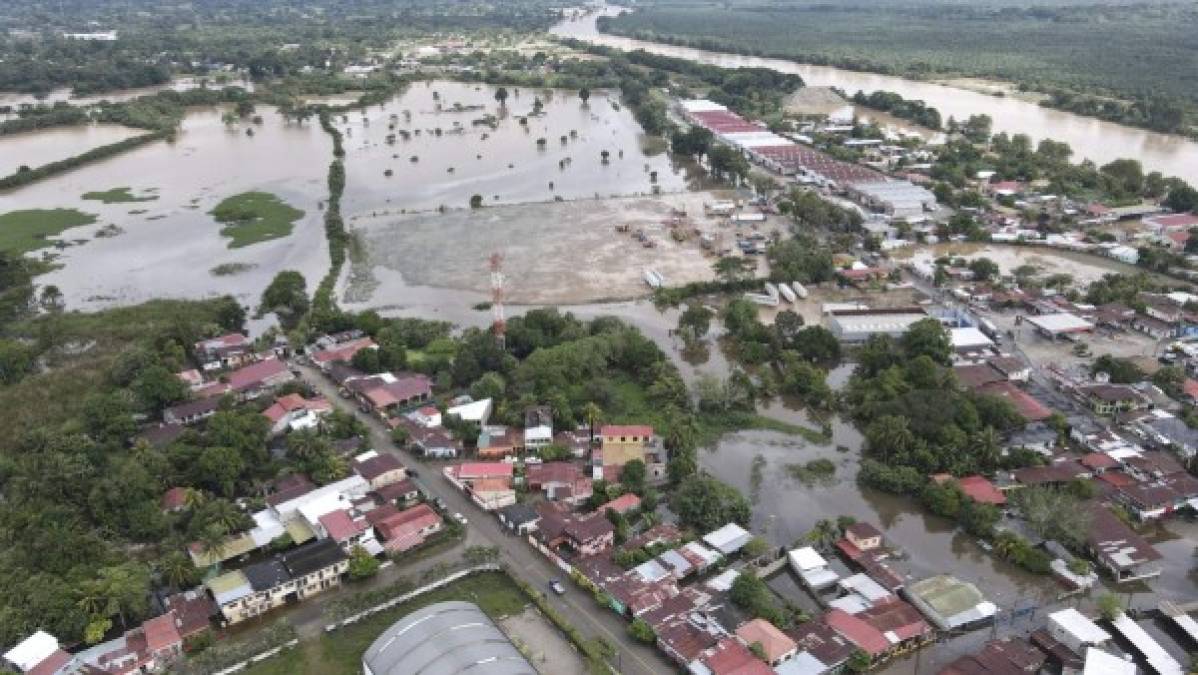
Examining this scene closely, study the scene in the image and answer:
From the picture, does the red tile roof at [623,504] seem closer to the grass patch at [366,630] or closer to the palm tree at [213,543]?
the grass patch at [366,630]

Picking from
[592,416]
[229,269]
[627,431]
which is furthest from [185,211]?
[627,431]

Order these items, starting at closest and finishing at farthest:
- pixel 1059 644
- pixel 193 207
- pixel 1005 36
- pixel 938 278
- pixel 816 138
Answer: pixel 1059 644
pixel 938 278
pixel 193 207
pixel 816 138
pixel 1005 36

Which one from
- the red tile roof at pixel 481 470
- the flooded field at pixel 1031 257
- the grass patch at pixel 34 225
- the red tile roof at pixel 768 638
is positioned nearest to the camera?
the red tile roof at pixel 768 638

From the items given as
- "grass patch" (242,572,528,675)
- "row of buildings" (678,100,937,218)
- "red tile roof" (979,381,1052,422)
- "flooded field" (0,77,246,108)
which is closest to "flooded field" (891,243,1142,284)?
"row of buildings" (678,100,937,218)

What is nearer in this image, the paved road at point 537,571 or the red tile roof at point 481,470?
the paved road at point 537,571

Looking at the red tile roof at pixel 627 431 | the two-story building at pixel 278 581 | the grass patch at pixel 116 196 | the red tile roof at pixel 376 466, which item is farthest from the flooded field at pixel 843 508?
the grass patch at pixel 116 196

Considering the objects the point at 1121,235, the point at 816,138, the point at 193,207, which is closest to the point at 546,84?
the point at 816,138

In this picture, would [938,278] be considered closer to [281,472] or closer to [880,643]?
[880,643]
